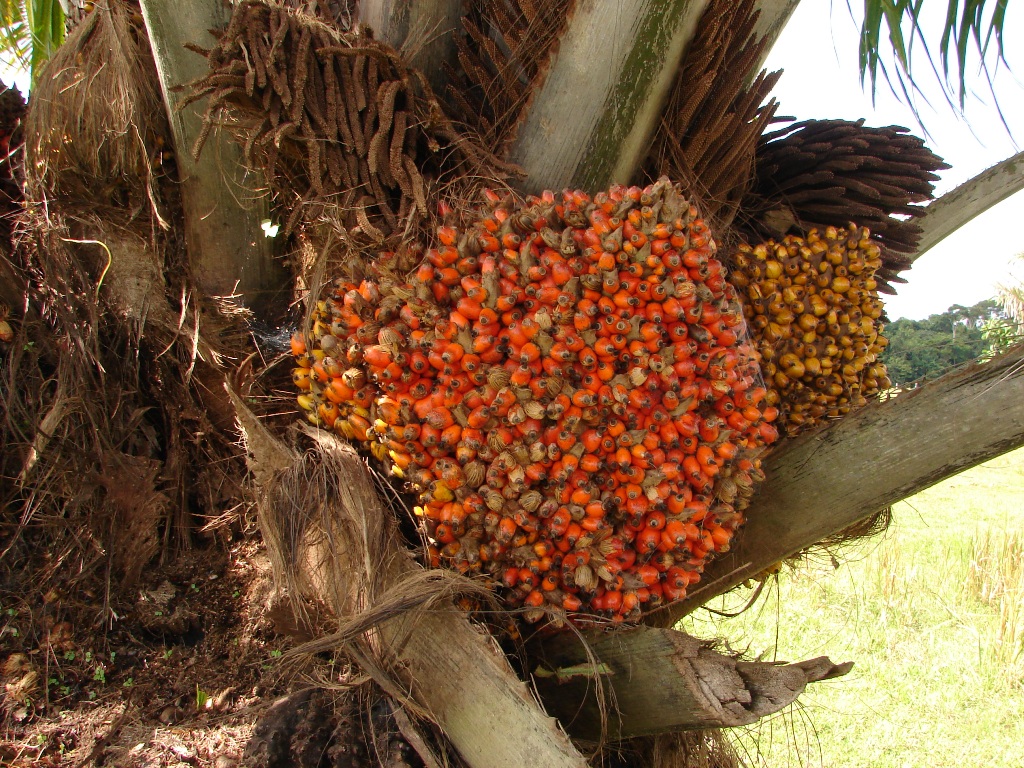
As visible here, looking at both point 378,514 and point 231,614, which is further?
point 231,614

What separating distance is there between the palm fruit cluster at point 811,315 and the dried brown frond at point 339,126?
26.4 inches

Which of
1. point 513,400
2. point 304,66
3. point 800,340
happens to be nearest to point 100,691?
point 513,400

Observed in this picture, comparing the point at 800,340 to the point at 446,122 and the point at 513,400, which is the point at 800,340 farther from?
the point at 446,122

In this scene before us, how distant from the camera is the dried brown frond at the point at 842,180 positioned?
5.99 ft

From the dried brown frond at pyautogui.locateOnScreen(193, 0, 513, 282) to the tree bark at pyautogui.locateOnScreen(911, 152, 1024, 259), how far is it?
1428 millimetres

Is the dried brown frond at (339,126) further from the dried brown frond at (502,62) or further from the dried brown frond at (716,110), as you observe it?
the dried brown frond at (716,110)

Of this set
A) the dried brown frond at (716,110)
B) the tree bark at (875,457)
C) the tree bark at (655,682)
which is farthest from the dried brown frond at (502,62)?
the tree bark at (655,682)

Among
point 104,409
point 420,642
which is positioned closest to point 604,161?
point 420,642

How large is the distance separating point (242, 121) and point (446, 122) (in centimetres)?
41

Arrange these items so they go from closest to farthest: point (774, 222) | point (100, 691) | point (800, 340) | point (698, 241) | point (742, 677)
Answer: point (742, 677), point (698, 241), point (100, 691), point (800, 340), point (774, 222)

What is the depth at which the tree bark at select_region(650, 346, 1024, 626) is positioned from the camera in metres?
1.36

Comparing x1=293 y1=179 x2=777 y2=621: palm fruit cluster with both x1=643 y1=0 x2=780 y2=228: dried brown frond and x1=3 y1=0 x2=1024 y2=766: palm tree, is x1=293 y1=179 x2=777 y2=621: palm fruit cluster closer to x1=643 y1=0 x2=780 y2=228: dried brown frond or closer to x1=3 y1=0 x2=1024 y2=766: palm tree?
x1=3 y1=0 x2=1024 y2=766: palm tree

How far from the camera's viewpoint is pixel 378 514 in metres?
1.42

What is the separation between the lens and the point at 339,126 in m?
1.47
